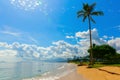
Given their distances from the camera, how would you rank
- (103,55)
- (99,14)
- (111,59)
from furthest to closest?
(103,55), (111,59), (99,14)

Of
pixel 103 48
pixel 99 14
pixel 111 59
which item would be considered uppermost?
pixel 99 14

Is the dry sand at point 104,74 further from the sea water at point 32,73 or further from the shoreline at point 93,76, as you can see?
the sea water at point 32,73

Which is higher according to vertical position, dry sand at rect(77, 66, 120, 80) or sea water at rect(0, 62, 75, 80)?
dry sand at rect(77, 66, 120, 80)

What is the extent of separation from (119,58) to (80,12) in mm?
44591

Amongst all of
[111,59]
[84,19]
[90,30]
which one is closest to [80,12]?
[84,19]

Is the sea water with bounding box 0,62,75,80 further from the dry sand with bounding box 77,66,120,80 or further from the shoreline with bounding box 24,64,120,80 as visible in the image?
the dry sand with bounding box 77,66,120,80

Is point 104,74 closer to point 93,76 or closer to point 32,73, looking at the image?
point 93,76

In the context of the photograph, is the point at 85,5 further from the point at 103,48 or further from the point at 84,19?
the point at 103,48

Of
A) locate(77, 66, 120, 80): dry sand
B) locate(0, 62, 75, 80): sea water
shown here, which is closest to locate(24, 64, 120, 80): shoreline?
locate(77, 66, 120, 80): dry sand

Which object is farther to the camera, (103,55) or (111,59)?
(103,55)

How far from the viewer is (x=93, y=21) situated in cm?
4638

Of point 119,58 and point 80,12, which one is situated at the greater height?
point 80,12

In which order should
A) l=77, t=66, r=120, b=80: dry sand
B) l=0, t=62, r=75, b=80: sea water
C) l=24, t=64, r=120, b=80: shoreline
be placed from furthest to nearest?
l=0, t=62, r=75, b=80: sea water < l=24, t=64, r=120, b=80: shoreline < l=77, t=66, r=120, b=80: dry sand

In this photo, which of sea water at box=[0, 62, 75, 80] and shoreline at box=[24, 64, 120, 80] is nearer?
shoreline at box=[24, 64, 120, 80]
